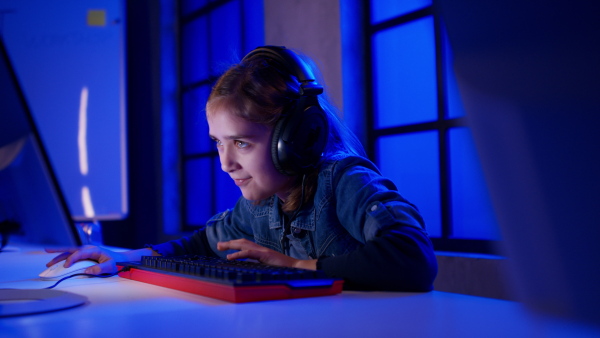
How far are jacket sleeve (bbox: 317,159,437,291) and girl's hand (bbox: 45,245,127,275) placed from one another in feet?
1.20

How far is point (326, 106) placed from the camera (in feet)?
3.97

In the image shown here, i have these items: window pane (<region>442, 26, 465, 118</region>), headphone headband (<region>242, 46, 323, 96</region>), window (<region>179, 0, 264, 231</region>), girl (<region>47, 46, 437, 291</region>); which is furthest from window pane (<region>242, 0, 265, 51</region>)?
window pane (<region>442, 26, 465, 118</region>)

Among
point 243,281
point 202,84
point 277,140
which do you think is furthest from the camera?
point 202,84

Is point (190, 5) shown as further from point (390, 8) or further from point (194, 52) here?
point (390, 8)

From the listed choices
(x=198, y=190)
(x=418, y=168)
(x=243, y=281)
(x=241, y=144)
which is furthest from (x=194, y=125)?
(x=243, y=281)

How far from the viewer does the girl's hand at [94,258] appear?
0.89m

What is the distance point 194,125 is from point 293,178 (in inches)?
105

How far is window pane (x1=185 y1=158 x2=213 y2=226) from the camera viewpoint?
141 inches

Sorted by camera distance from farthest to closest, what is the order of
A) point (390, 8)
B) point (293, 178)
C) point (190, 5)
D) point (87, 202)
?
point (190, 5), point (87, 202), point (390, 8), point (293, 178)

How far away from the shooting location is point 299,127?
37.7 inches

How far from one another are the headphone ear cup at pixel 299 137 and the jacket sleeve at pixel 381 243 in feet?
0.27

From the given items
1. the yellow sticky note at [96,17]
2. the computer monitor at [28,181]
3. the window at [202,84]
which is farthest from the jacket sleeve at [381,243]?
the yellow sticky note at [96,17]

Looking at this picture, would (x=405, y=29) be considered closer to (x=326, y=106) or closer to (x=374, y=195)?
(x=326, y=106)

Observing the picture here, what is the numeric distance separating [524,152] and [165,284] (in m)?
0.59
